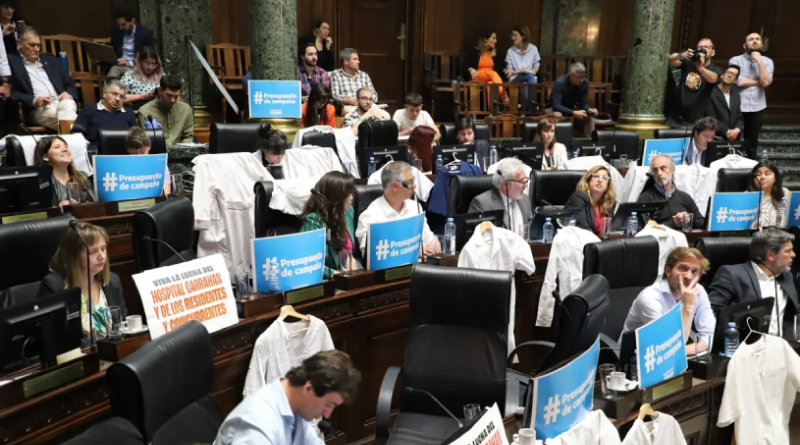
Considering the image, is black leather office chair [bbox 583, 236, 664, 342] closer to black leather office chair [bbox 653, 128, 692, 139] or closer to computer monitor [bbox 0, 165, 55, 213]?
computer monitor [bbox 0, 165, 55, 213]

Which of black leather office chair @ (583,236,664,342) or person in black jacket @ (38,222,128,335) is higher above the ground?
person in black jacket @ (38,222,128,335)

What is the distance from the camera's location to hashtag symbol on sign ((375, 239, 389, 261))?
3902mm

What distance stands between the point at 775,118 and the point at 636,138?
144 inches

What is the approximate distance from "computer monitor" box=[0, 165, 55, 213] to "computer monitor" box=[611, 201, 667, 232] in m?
3.31

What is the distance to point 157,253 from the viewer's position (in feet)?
11.1

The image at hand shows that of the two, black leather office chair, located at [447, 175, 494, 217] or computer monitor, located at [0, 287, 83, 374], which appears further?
black leather office chair, located at [447, 175, 494, 217]

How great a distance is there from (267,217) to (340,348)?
98 cm

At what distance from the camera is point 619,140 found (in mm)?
7215

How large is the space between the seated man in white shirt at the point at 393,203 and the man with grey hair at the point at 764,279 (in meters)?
1.55

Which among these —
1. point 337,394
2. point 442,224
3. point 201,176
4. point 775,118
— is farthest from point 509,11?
point 337,394

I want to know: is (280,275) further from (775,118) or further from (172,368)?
(775,118)

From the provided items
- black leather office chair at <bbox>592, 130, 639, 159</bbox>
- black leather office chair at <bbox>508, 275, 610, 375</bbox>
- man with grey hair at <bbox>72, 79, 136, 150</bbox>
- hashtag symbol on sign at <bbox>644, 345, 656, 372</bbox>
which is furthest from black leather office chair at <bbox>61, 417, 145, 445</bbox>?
black leather office chair at <bbox>592, 130, 639, 159</bbox>

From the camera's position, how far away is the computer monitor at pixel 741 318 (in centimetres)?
360

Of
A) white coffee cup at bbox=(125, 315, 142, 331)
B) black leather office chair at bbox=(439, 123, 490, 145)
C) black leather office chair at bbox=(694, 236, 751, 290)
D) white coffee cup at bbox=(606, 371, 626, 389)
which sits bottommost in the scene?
white coffee cup at bbox=(606, 371, 626, 389)
